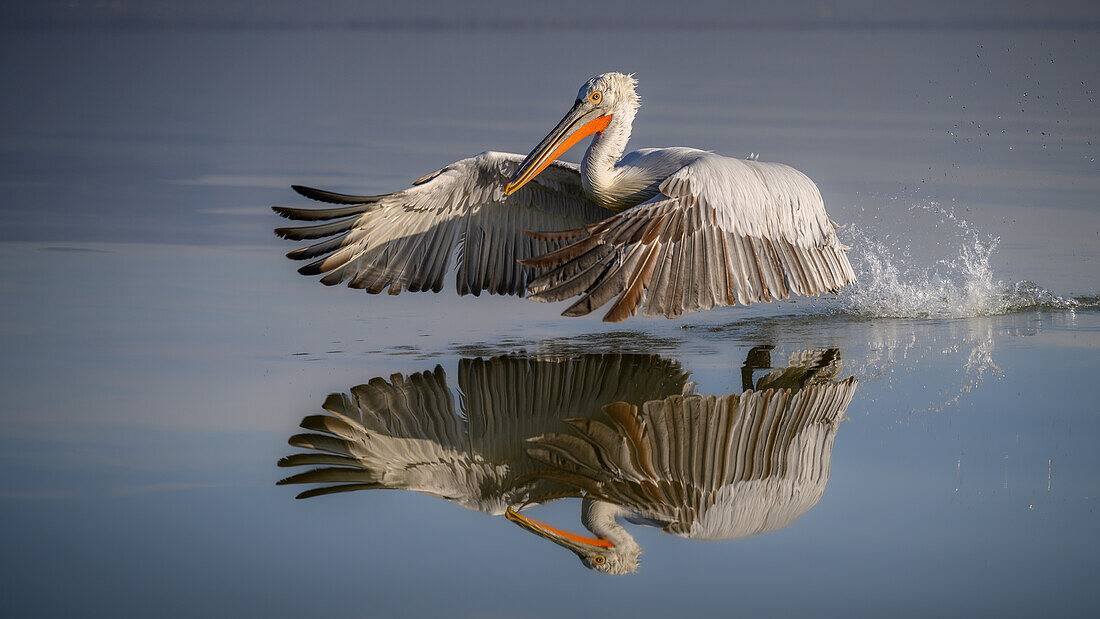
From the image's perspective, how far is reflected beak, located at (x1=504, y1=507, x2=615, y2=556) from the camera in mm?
2598

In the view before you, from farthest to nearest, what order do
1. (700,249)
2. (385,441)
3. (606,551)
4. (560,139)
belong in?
(560,139) < (700,249) < (385,441) < (606,551)

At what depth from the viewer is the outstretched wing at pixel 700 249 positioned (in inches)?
161

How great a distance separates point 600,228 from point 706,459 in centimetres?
135

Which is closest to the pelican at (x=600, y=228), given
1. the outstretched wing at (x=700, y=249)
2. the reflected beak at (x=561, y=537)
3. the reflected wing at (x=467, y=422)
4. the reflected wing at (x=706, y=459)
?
the outstretched wing at (x=700, y=249)

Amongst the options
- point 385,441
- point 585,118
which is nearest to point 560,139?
point 585,118

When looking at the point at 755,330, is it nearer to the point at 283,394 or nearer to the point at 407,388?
the point at 407,388

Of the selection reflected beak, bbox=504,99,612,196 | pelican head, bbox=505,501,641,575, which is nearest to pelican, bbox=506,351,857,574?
pelican head, bbox=505,501,641,575

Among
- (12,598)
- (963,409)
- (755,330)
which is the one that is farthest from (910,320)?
(12,598)

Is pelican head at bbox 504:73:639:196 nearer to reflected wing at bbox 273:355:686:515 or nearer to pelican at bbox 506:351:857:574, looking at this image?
reflected wing at bbox 273:355:686:515

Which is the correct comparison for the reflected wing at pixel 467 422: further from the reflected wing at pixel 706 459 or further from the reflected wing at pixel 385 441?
the reflected wing at pixel 706 459

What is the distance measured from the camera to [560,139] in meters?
5.38

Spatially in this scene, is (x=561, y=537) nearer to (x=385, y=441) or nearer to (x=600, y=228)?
(x=385, y=441)

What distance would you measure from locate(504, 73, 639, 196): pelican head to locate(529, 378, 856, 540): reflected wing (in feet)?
6.12

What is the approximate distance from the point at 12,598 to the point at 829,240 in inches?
160
